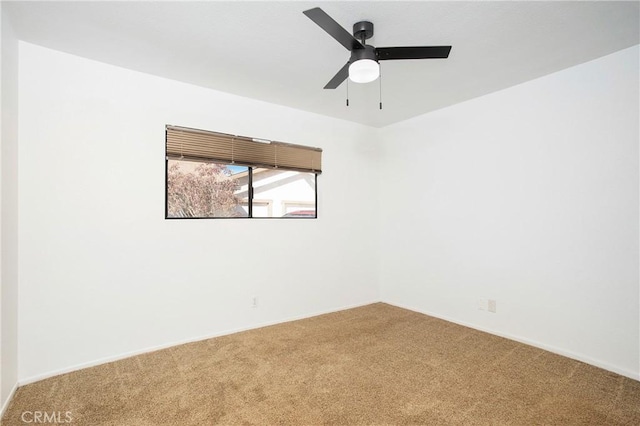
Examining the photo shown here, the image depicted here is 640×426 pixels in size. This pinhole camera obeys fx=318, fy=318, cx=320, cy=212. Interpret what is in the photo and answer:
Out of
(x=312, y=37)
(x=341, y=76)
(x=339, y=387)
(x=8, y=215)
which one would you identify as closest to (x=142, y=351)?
(x=8, y=215)

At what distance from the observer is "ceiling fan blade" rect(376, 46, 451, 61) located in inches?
76.0

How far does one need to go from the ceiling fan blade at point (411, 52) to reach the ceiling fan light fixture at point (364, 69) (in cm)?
16

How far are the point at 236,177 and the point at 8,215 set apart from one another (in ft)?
5.83

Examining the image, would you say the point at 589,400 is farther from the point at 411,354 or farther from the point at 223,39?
the point at 223,39

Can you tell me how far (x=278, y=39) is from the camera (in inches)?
90.0

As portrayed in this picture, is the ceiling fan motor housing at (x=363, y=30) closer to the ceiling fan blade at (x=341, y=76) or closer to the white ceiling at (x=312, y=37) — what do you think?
the white ceiling at (x=312, y=37)

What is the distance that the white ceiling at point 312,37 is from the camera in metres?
1.96

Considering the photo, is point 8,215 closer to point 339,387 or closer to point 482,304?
point 339,387

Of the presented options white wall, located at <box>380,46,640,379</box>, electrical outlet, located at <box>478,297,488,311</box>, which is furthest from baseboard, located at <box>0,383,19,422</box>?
electrical outlet, located at <box>478,297,488,311</box>

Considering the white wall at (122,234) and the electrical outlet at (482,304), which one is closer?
the white wall at (122,234)

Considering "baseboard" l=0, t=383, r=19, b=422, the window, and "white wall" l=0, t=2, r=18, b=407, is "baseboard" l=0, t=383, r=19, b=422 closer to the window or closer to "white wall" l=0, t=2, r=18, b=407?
"white wall" l=0, t=2, r=18, b=407

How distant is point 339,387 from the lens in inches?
86.9

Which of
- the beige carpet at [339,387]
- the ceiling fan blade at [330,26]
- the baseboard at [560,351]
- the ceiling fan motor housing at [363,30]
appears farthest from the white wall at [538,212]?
the ceiling fan blade at [330,26]

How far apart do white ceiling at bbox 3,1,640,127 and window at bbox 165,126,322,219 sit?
576 mm
